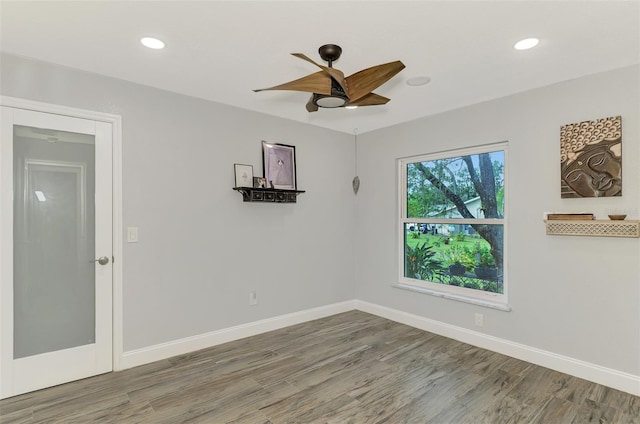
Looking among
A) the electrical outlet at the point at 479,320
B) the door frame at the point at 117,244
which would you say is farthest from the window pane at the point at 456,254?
the door frame at the point at 117,244

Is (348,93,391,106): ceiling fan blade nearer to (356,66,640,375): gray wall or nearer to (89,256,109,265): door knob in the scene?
(356,66,640,375): gray wall

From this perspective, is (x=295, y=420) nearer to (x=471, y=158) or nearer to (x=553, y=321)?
(x=553, y=321)

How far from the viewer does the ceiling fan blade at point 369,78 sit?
2.06 m

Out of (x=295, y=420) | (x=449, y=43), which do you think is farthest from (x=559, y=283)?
(x=295, y=420)

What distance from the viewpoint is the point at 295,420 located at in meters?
2.26

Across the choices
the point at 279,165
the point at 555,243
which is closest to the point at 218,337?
the point at 279,165

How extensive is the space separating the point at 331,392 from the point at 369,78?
7.48ft

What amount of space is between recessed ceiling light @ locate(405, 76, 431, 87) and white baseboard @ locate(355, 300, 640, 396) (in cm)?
253

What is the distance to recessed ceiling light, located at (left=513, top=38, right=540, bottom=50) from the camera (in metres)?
2.27

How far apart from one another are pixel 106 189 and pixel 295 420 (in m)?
2.36

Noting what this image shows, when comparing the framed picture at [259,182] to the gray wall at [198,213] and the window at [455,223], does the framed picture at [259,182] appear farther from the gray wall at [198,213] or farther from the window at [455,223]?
the window at [455,223]

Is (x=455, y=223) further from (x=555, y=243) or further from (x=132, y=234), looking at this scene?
(x=132, y=234)

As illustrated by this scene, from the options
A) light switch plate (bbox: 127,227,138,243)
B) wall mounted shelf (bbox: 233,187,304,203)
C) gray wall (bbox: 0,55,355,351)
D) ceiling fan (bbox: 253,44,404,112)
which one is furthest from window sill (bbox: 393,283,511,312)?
light switch plate (bbox: 127,227,138,243)

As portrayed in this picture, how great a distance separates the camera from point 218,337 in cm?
351
